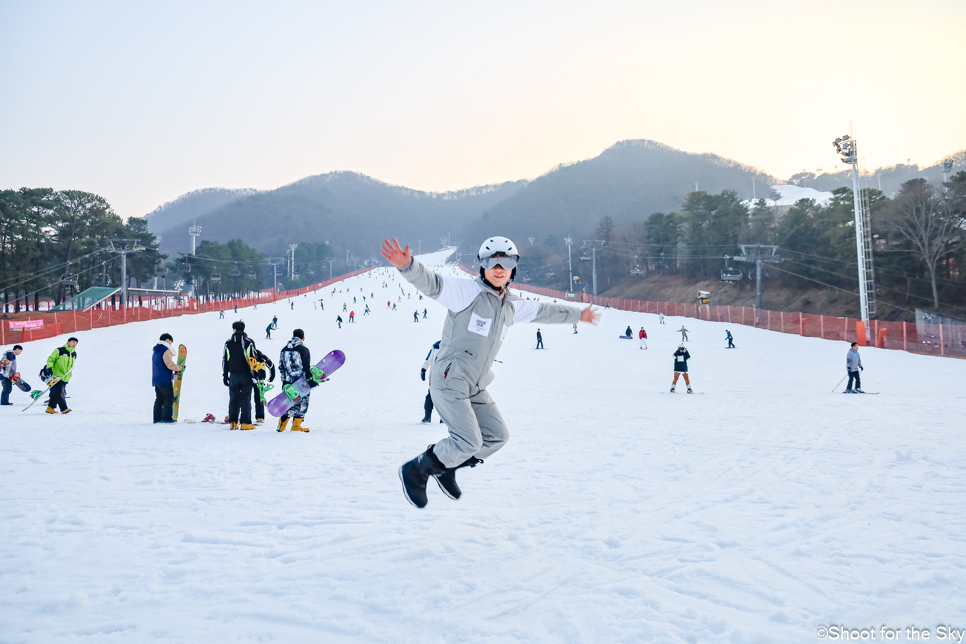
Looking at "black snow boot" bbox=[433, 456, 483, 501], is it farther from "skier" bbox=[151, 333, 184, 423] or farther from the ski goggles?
"skier" bbox=[151, 333, 184, 423]

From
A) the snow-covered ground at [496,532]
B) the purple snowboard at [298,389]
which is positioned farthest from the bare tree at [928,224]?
the purple snowboard at [298,389]

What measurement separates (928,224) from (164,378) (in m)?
54.7

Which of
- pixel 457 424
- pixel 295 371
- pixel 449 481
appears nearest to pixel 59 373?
pixel 295 371

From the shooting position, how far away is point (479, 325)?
4246mm

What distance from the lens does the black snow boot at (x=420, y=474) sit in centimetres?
432

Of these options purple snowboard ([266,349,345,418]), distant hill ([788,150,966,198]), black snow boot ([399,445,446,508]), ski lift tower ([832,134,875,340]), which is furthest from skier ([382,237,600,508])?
distant hill ([788,150,966,198])

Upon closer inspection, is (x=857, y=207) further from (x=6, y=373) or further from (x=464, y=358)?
(x=6, y=373)

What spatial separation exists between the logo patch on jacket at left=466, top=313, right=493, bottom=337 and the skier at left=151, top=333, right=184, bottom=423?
8.29m

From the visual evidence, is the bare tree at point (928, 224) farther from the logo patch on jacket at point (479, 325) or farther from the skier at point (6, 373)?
the skier at point (6, 373)

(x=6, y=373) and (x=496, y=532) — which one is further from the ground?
(x=6, y=373)

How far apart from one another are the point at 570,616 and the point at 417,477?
4.88 ft

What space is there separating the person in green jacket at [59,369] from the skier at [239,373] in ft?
13.7

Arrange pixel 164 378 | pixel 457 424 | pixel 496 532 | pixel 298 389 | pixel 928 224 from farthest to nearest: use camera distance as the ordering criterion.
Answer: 1. pixel 928 224
2. pixel 164 378
3. pixel 298 389
4. pixel 496 532
5. pixel 457 424

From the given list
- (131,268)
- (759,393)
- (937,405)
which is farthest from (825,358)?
(131,268)
